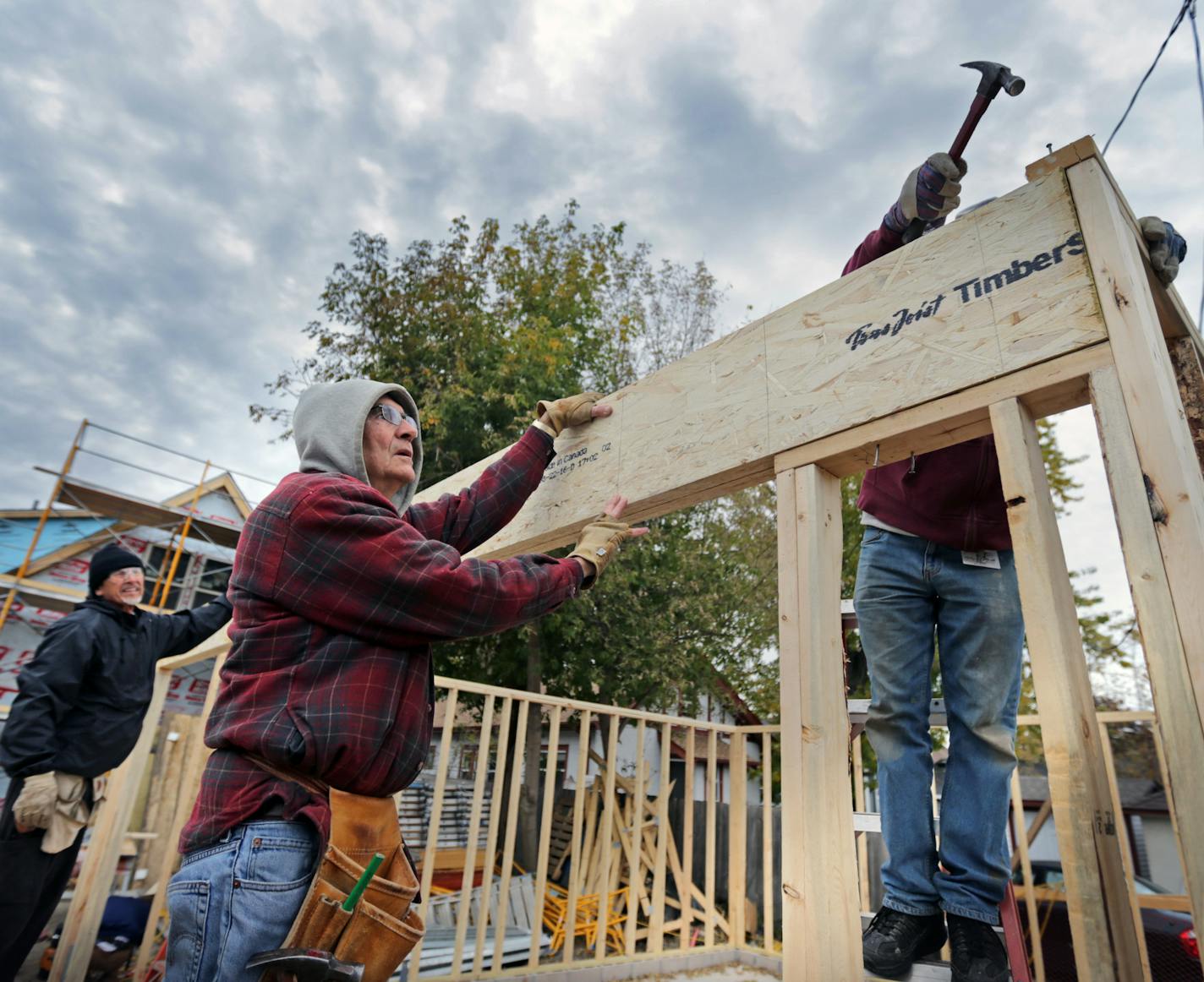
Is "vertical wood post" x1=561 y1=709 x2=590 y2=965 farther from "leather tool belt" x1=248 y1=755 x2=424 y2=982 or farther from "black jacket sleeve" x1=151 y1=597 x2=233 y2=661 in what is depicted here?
"leather tool belt" x1=248 y1=755 x2=424 y2=982

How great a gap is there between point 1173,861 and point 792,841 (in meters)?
28.9

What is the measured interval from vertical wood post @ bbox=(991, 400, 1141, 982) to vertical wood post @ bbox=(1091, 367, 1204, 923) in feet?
0.29

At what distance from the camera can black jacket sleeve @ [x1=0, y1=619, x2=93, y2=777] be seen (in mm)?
3117

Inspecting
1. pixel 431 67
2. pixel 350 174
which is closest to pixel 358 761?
pixel 431 67

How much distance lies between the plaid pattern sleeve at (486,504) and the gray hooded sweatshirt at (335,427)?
46 centimetres

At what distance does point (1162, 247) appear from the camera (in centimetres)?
144

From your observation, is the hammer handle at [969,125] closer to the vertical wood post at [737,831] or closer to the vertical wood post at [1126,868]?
the vertical wood post at [1126,868]

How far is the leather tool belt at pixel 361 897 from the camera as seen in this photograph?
125cm

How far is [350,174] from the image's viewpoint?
12336mm

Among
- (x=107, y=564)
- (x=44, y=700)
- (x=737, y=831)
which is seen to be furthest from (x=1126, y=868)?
(x=107, y=564)

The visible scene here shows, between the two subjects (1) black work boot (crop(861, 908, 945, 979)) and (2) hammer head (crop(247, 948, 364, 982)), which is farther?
(1) black work boot (crop(861, 908, 945, 979))

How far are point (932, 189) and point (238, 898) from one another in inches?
90.2

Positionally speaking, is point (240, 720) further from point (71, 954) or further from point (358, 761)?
point (71, 954)

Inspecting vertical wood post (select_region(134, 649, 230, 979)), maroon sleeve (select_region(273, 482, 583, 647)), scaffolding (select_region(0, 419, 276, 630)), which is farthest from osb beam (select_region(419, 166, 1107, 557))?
scaffolding (select_region(0, 419, 276, 630))
